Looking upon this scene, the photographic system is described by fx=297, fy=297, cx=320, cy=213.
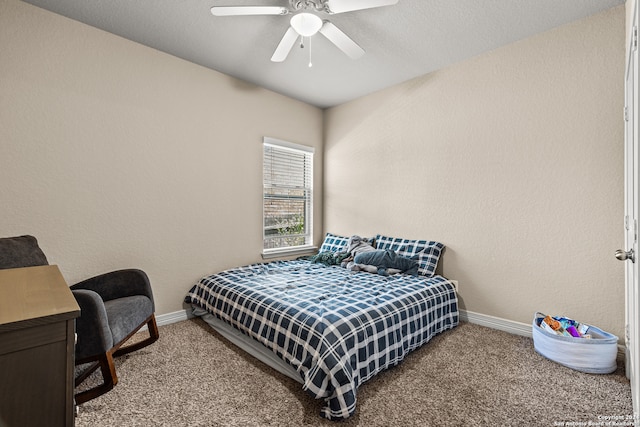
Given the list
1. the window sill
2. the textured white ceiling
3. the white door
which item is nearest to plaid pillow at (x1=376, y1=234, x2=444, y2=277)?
the window sill

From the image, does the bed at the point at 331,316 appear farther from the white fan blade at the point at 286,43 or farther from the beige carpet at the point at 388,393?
the white fan blade at the point at 286,43

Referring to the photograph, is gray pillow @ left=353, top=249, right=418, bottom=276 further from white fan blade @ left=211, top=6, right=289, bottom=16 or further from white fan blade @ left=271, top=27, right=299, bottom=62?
white fan blade @ left=211, top=6, right=289, bottom=16

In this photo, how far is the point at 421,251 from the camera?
309cm

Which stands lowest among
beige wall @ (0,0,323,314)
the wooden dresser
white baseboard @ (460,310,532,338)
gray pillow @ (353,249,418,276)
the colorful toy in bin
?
white baseboard @ (460,310,532,338)

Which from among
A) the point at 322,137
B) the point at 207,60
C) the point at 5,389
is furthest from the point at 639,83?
the point at 322,137

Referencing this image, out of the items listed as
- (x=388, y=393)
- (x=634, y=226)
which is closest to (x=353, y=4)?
(x=634, y=226)

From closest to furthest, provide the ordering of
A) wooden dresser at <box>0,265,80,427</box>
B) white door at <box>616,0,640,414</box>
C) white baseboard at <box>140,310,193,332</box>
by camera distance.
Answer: wooden dresser at <box>0,265,80,427</box> → white door at <box>616,0,640,414</box> → white baseboard at <box>140,310,193,332</box>

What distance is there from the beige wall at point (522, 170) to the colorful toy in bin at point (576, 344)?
0.53 ft

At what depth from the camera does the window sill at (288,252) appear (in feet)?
12.0

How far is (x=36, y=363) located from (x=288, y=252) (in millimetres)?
3198

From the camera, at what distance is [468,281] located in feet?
9.60

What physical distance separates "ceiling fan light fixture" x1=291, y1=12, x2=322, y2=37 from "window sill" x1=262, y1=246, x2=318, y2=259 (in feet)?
7.89

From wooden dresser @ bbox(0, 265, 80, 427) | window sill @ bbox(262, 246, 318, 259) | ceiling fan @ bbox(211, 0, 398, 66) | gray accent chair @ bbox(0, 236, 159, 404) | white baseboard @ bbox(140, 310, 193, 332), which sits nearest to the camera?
wooden dresser @ bbox(0, 265, 80, 427)

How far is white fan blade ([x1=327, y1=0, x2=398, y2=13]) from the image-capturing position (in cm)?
177
